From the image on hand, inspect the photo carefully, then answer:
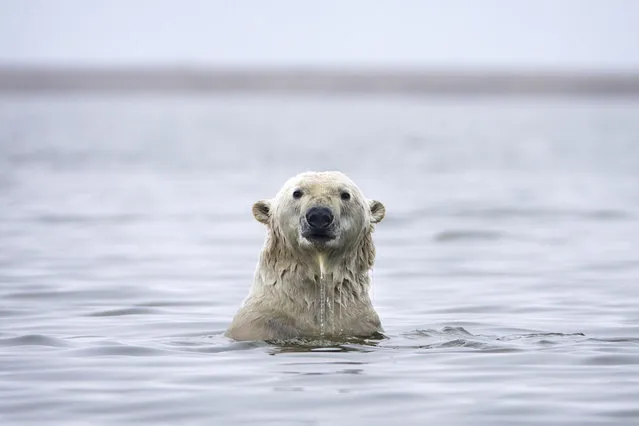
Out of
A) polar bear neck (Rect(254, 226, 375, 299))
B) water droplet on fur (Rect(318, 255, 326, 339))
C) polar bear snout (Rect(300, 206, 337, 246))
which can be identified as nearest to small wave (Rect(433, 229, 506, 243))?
polar bear neck (Rect(254, 226, 375, 299))

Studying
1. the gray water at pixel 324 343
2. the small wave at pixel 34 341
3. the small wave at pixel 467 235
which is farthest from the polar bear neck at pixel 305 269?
the small wave at pixel 467 235

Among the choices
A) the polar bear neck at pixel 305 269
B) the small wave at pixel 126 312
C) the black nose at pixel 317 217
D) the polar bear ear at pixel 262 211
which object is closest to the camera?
the black nose at pixel 317 217

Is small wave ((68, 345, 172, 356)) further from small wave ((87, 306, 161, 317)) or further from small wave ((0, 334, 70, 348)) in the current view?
small wave ((87, 306, 161, 317))

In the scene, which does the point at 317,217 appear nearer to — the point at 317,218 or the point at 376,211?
the point at 317,218

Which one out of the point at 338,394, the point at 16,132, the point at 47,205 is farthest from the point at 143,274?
the point at 16,132

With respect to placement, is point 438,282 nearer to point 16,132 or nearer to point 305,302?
point 305,302

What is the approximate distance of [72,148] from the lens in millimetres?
47062

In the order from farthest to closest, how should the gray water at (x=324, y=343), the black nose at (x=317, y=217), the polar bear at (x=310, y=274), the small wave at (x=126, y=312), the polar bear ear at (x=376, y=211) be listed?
the small wave at (x=126, y=312) → the polar bear ear at (x=376, y=211) → the polar bear at (x=310, y=274) → the black nose at (x=317, y=217) → the gray water at (x=324, y=343)

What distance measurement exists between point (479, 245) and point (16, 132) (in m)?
44.8

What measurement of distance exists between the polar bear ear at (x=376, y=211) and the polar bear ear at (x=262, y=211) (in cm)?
65

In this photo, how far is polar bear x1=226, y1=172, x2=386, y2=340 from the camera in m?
9.37

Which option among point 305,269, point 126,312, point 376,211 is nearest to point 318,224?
point 305,269

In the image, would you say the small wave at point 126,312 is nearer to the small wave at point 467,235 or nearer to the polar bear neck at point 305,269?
the polar bear neck at point 305,269

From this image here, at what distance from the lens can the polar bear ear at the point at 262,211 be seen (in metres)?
9.72
